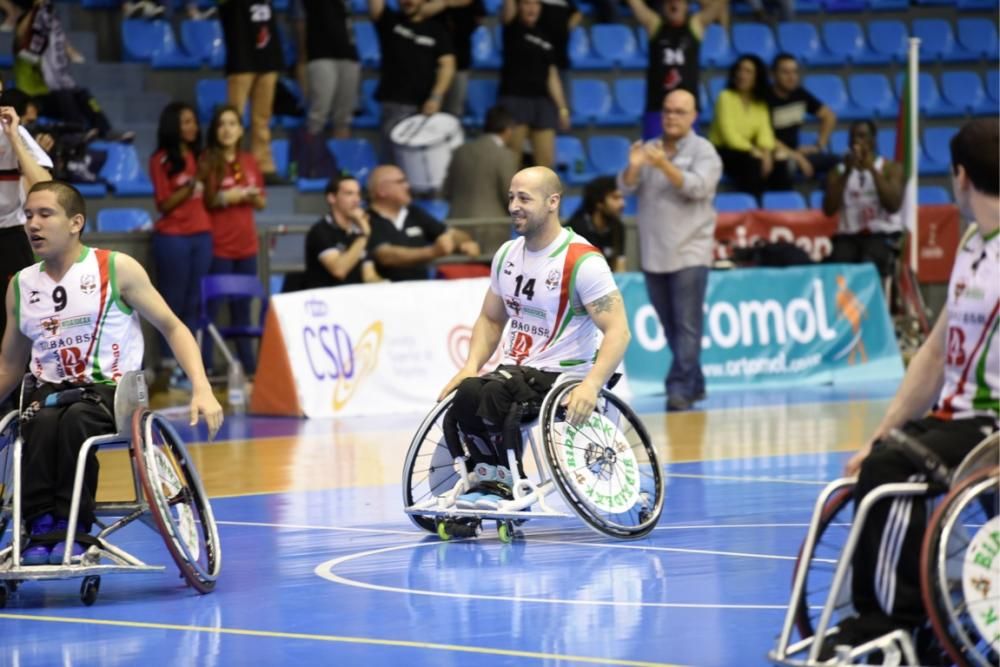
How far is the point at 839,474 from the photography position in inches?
368

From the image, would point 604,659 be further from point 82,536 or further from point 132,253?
point 132,253

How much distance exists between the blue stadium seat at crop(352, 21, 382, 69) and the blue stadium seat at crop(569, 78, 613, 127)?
6.47 ft

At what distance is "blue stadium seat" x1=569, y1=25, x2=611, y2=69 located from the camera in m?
17.7

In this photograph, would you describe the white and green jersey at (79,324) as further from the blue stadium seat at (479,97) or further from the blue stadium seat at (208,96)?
the blue stadium seat at (479,97)

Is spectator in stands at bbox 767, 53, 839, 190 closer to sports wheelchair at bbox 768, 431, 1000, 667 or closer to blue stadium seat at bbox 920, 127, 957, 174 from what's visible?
blue stadium seat at bbox 920, 127, 957, 174

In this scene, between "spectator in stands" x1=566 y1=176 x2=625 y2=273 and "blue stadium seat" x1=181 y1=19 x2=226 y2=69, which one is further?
"blue stadium seat" x1=181 y1=19 x2=226 y2=69

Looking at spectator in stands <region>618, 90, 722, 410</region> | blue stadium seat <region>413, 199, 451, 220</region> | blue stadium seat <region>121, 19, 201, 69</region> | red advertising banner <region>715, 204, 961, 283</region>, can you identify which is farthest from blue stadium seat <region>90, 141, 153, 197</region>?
red advertising banner <region>715, 204, 961, 283</region>

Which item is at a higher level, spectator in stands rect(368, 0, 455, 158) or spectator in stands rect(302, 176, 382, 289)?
spectator in stands rect(368, 0, 455, 158)

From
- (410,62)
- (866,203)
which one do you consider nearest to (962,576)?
(410,62)

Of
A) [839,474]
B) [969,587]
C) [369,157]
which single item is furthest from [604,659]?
[369,157]

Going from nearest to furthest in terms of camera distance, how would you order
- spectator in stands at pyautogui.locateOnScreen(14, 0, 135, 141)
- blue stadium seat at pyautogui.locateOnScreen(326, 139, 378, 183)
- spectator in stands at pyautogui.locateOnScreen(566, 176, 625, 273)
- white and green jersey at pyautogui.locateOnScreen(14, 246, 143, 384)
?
white and green jersey at pyautogui.locateOnScreen(14, 246, 143, 384)
spectator in stands at pyautogui.locateOnScreen(566, 176, 625, 273)
spectator in stands at pyautogui.locateOnScreen(14, 0, 135, 141)
blue stadium seat at pyautogui.locateOnScreen(326, 139, 378, 183)

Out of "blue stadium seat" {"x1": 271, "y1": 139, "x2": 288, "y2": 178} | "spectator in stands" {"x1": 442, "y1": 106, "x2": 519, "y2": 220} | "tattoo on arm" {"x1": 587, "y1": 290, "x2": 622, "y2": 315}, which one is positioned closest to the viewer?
"tattoo on arm" {"x1": 587, "y1": 290, "x2": 622, "y2": 315}

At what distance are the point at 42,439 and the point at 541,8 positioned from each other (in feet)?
33.7

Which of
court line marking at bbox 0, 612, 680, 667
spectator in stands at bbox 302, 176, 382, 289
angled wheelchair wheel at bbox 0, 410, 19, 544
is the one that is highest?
spectator in stands at bbox 302, 176, 382, 289
